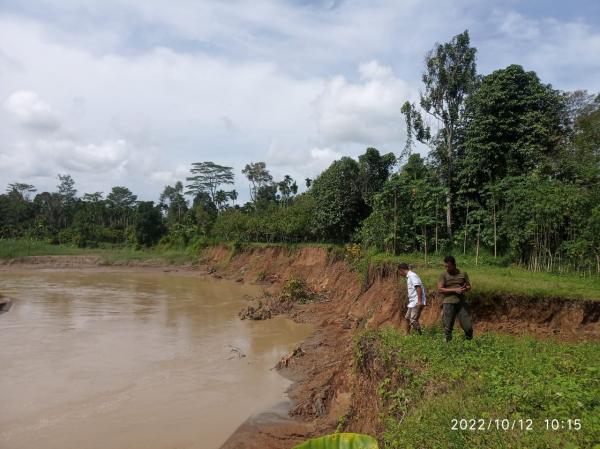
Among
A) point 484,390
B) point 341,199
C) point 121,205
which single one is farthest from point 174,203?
point 484,390

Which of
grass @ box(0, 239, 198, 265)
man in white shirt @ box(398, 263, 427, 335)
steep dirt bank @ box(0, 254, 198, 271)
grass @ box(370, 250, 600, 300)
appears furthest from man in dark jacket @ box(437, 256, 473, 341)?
grass @ box(0, 239, 198, 265)

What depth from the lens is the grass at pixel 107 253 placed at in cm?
4641

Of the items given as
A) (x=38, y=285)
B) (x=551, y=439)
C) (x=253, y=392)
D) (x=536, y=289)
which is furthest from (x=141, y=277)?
(x=551, y=439)

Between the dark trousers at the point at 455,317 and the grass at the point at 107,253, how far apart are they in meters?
39.7

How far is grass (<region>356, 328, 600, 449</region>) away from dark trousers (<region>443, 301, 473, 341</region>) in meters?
0.20

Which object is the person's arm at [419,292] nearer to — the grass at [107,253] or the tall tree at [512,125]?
the tall tree at [512,125]

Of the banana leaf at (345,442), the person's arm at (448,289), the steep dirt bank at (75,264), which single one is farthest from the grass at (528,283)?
the steep dirt bank at (75,264)

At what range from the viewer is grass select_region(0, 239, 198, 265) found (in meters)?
46.4

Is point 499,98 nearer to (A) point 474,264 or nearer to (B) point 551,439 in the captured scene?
(A) point 474,264

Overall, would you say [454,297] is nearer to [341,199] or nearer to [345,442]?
[345,442]

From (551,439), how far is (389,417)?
2.27m

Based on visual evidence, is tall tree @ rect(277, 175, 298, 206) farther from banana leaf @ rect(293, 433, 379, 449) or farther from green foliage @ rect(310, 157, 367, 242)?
banana leaf @ rect(293, 433, 379, 449)

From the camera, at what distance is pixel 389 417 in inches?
227

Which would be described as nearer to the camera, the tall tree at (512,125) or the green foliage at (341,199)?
the tall tree at (512,125)
